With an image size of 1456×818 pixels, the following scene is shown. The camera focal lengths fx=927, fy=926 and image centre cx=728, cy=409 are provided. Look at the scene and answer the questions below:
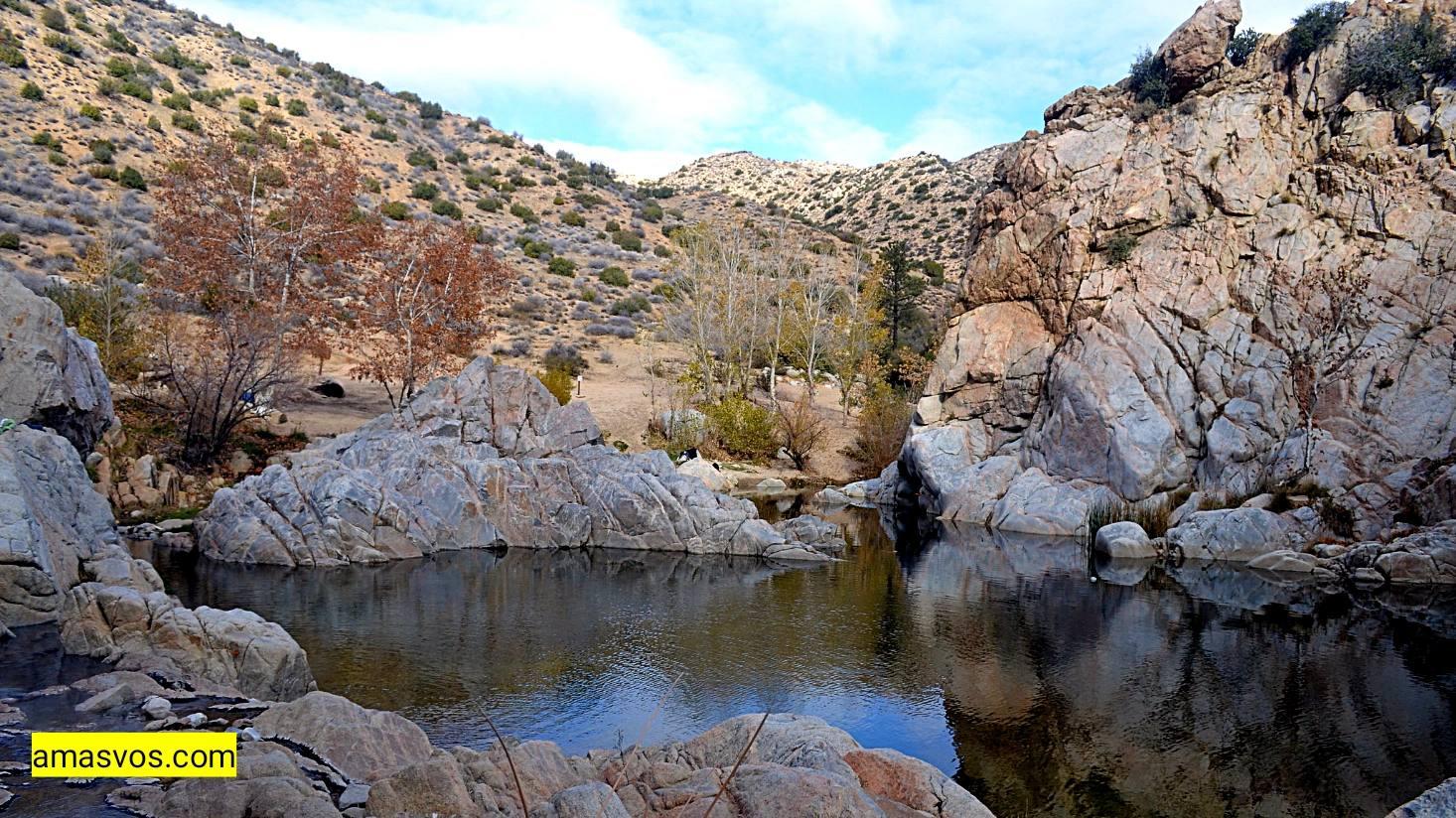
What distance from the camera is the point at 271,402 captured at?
29.5m

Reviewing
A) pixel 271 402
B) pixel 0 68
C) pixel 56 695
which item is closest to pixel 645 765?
pixel 56 695

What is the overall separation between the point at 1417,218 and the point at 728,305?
994 inches

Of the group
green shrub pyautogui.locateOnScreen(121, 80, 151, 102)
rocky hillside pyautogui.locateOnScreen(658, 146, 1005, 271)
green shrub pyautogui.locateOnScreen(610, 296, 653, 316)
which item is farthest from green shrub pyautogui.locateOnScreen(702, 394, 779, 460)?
green shrub pyautogui.locateOnScreen(121, 80, 151, 102)

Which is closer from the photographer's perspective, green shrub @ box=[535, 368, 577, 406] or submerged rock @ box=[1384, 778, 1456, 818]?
submerged rock @ box=[1384, 778, 1456, 818]

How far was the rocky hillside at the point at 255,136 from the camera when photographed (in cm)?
4359

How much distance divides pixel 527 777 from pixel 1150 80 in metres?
35.2

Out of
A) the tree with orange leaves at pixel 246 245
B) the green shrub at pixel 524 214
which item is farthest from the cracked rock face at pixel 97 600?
the green shrub at pixel 524 214

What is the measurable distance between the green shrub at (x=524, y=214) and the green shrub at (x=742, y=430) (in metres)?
34.5

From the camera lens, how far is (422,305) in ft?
106

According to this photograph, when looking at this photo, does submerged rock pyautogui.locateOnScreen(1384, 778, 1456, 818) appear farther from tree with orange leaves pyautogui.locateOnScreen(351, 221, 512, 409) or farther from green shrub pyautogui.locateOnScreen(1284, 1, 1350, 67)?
green shrub pyautogui.locateOnScreen(1284, 1, 1350, 67)

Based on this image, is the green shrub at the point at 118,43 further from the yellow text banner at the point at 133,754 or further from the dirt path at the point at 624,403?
the yellow text banner at the point at 133,754

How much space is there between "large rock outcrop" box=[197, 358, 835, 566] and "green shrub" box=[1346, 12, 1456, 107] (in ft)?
76.4

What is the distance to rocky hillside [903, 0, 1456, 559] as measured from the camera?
24266mm

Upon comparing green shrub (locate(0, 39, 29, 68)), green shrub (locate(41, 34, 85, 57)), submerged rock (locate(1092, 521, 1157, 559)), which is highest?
green shrub (locate(41, 34, 85, 57))
